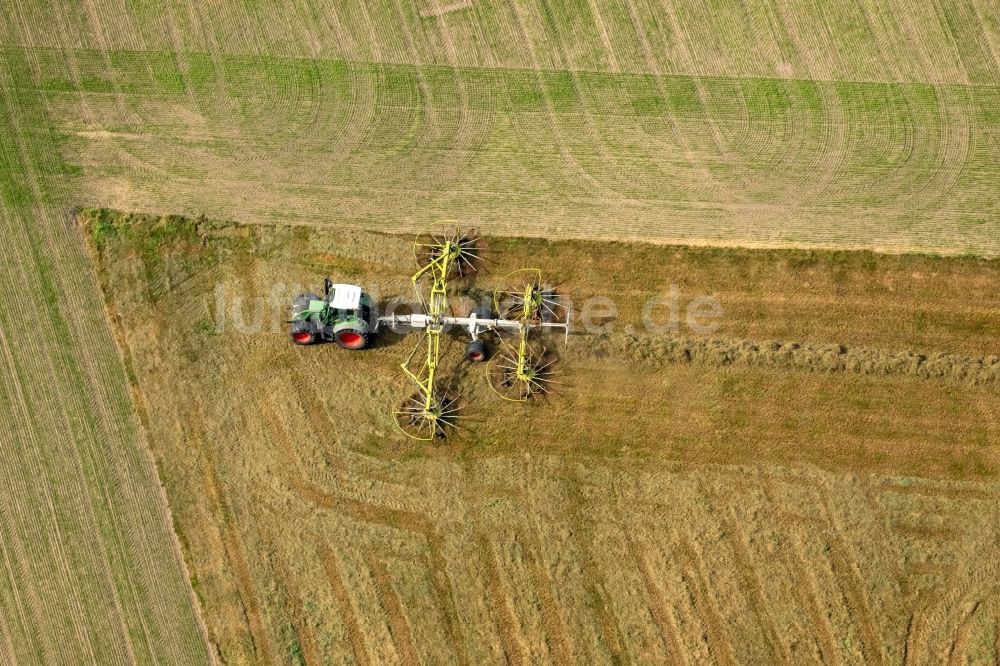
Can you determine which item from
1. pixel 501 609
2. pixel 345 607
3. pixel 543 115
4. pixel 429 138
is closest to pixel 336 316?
pixel 429 138

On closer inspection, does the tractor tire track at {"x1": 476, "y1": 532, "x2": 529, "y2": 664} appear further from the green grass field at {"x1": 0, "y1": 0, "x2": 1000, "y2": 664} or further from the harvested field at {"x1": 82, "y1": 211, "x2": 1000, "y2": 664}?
the green grass field at {"x1": 0, "y1": 0, "x2": 1000, "y2": 664}

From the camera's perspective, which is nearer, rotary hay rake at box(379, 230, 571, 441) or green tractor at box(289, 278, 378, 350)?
green tractor at box(289, 278, 378, 350)

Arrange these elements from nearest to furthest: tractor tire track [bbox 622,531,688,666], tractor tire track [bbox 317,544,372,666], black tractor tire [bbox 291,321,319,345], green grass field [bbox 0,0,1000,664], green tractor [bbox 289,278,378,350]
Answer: tractor tire track [bbox 622,531,688,666] < tractor tire track [bbox 317,544,372,666] < green tractor [bbox 289,278,378,350] < black tractor tire [bbox 291,321,319,345] < green grass field [bbox 0,0,1000,664]

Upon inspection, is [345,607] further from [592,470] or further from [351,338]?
[592,470]

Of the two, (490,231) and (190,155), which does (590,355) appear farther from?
(190,155)

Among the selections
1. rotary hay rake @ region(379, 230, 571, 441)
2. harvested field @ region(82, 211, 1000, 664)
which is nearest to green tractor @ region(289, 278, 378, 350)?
rotary hay rake @ region(379, 230, 571, 441)

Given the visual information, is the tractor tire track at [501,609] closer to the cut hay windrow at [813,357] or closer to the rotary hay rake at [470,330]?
the rotary hay rake at [470,330]

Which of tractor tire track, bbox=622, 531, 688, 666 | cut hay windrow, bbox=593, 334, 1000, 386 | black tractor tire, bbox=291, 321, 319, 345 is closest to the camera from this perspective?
tractor tire track, bbox=622, 531, 688, 666
